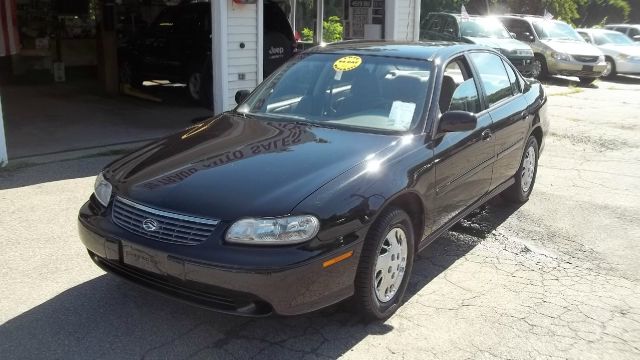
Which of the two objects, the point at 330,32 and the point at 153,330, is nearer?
the point at 153,330

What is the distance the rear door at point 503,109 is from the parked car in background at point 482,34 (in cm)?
1045

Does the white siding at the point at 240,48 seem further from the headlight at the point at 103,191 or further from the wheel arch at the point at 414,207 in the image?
the wheel arch at the point at 414,207

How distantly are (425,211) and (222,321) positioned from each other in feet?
4.70

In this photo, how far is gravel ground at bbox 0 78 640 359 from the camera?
132 inches

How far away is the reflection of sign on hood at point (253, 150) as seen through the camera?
3.43 metres

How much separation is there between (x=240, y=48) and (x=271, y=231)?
598 cm

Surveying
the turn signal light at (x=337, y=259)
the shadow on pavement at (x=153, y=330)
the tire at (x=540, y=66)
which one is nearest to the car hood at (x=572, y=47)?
the tire at (x=540, y=66)

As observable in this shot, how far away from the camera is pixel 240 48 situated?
8.56 metres

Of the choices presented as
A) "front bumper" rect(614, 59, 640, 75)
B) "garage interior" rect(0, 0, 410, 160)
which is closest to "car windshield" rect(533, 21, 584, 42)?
"front bumper" rect(614, 59, 640, 75)

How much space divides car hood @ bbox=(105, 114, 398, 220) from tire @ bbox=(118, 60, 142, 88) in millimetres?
8738

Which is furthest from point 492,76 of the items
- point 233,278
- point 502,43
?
point 502,43

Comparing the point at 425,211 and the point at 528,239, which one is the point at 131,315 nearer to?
the point at 425,211

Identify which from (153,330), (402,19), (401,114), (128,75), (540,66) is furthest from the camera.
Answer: (540,66)

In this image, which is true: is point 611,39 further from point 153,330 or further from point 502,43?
point 153,330
